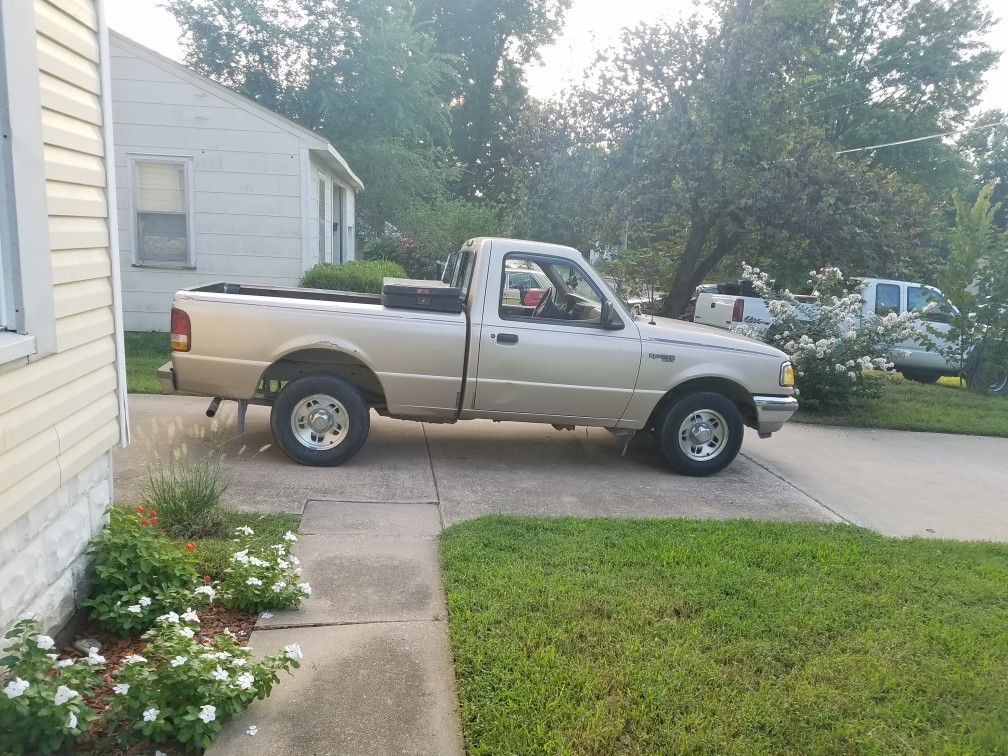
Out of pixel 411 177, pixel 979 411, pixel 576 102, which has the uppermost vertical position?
pixel 576 102

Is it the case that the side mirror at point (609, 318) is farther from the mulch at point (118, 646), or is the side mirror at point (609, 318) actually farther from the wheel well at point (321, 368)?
the mulch at point (118, 646)

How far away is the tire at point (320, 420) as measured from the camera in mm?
6504

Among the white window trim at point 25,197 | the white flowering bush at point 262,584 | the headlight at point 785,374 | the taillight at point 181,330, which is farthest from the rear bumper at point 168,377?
the headlight at point 785,374

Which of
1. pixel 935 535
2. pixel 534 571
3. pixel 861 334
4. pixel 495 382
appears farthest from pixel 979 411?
pixel 534 571

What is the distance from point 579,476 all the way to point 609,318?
1401mm

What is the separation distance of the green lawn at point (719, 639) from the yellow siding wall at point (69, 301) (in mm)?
1975

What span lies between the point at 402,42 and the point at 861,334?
14.2 metres

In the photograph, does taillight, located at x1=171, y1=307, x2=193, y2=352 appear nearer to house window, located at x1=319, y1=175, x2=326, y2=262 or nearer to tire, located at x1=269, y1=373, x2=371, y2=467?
tire, located at x1=269, y1=373, x2=371, y2=467

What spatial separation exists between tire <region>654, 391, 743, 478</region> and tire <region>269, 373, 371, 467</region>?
8.60 feet

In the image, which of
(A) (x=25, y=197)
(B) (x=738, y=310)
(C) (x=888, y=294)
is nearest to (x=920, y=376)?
(C) (x=888, y=294)

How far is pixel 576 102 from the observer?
1697 cm

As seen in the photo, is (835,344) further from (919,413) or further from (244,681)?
(244,681)

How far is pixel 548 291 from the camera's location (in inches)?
278

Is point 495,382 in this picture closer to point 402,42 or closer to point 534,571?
point 534,571
